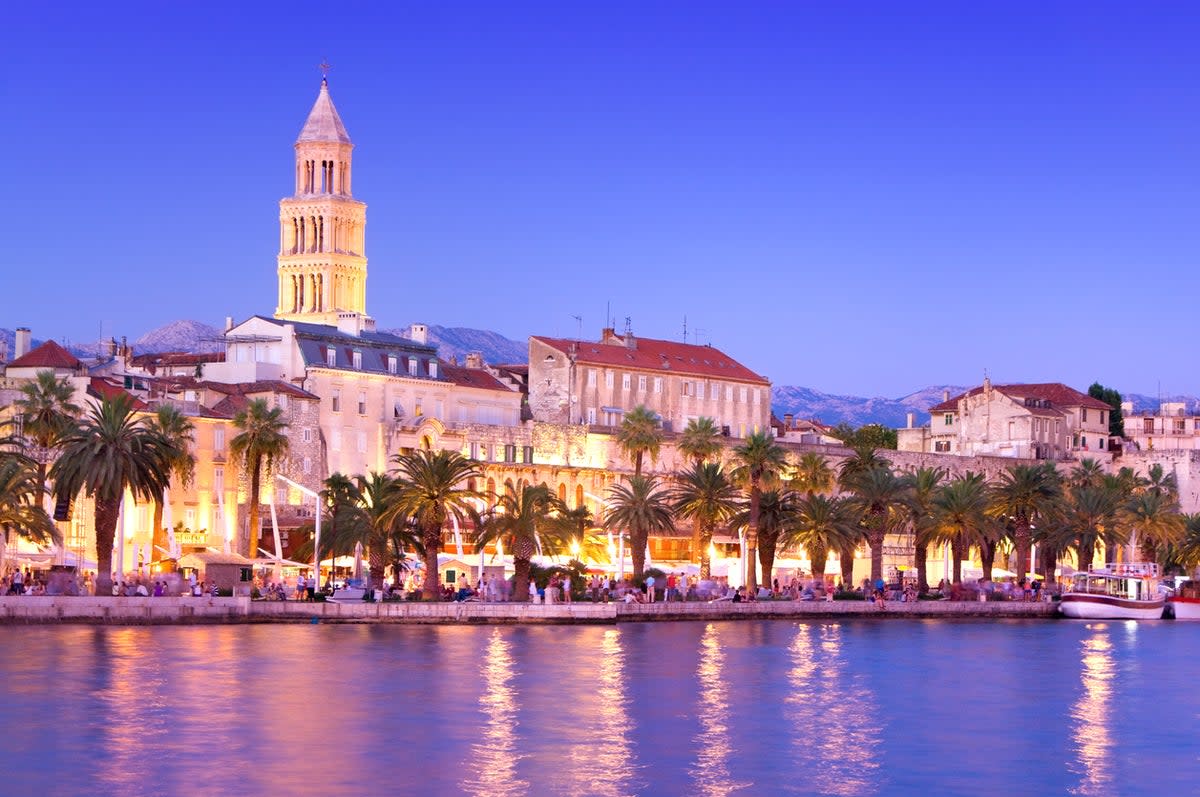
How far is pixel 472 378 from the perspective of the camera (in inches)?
4363

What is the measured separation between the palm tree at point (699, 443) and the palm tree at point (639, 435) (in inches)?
88.5

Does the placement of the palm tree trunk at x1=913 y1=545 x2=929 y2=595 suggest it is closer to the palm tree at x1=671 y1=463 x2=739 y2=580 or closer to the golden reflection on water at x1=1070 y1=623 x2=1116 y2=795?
the palm tree at x1=671 y1=463 x2=739 y2=580

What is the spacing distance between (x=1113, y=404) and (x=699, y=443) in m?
60.6

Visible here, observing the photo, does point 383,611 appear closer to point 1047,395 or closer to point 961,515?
point 961,515

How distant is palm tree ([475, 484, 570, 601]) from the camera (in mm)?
80062

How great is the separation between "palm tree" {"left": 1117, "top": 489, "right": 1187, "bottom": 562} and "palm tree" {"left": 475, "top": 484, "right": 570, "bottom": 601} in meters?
39.0

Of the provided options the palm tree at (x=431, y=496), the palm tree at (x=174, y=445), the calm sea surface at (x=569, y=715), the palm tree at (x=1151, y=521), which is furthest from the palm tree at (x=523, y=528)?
the palm tree at (x=1151, y=521)

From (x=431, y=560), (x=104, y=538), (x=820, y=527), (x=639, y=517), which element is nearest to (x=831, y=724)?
(x=431, y=560)

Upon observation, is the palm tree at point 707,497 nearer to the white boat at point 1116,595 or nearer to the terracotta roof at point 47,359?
the white boat at point 1116,595

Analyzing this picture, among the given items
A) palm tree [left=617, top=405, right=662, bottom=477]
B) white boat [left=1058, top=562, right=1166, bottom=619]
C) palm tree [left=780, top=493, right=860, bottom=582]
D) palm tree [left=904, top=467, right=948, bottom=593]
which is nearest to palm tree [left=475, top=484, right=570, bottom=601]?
palm tree [left=780, top=493, right=860, bottom=582]

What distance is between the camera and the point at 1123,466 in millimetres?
137625

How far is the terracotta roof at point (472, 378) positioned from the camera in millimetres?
109238

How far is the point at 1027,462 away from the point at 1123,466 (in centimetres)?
1011

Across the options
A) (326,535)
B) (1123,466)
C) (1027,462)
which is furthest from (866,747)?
(1123,466)
